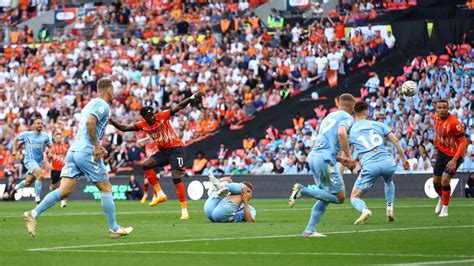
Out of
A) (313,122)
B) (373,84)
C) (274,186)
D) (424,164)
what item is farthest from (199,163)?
(424,164)

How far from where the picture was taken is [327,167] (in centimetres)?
1638

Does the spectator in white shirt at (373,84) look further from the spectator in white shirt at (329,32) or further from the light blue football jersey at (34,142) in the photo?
the light blue football jersey at (34,142)

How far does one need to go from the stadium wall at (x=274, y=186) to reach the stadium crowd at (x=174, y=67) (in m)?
2.48

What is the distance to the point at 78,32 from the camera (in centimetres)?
5231

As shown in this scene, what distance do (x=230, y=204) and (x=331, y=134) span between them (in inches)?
186

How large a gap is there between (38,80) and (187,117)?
9.28 metres

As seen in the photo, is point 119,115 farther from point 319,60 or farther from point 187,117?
point 319,60

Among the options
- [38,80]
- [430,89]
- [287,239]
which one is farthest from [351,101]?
[38,80]

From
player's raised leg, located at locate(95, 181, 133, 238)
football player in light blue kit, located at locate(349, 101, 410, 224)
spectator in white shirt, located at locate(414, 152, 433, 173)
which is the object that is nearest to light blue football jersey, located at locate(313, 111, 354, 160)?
football player in light blue kit, located at locate(349, 101, 410, 224)

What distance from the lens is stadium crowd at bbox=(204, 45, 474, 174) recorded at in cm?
3469

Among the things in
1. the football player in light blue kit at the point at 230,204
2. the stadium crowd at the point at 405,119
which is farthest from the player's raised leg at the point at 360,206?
the stadium crowd at the point at 405,119

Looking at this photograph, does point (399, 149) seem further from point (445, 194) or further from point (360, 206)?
point (445, 194)

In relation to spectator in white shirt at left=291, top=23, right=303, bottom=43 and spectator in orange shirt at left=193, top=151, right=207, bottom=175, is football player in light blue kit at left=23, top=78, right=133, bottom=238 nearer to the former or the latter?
spectator in orange shirt at left=193, top=151, right=207, bottom=175

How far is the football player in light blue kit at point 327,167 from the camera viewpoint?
16016 millimetres
